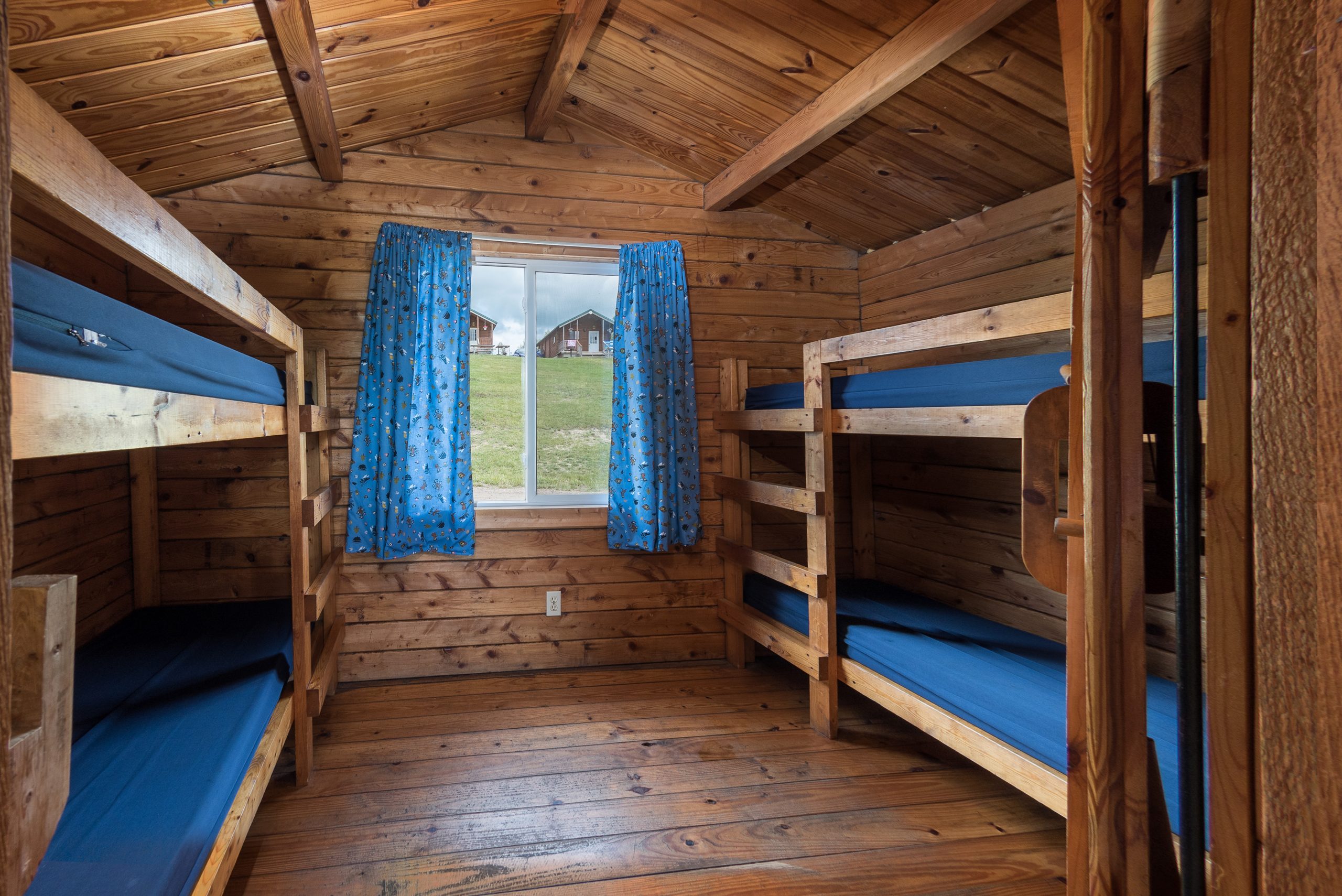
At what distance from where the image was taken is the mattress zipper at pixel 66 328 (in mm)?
802

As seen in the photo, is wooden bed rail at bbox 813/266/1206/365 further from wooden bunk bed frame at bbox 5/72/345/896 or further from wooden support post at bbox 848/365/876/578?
wooden bunk bed frame at bbox 5/72/345/896

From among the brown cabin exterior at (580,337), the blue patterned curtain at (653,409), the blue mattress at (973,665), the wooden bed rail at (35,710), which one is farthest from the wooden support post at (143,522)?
the wooden bed rail at (35,710)

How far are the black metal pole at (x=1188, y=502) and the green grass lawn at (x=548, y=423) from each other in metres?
2.90

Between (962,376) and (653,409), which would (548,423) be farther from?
(962,376)

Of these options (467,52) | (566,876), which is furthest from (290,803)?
(467,52)

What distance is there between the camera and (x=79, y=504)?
2398 millimetres

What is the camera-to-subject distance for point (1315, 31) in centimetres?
41

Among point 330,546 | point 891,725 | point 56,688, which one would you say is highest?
point 56,688

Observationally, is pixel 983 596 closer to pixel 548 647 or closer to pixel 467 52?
pixel 548 647

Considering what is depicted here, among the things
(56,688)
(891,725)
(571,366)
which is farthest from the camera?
(571,366)

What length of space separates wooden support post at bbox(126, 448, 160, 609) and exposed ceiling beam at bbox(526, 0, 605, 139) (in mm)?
2005

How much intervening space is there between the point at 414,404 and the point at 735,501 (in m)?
1.46

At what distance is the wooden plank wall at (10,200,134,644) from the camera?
2.10m

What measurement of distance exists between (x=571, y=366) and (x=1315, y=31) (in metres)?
3.09
